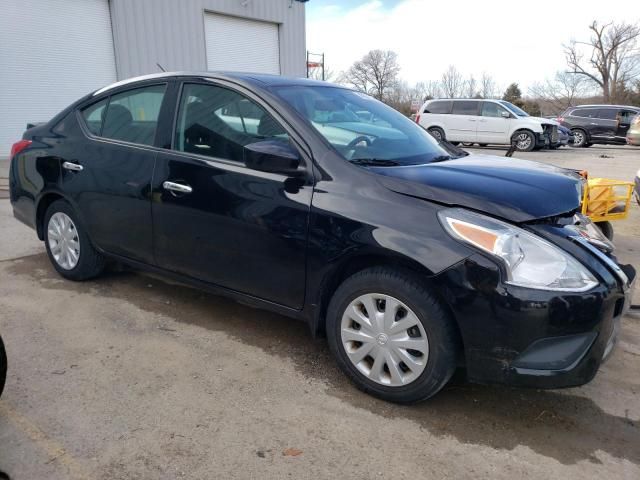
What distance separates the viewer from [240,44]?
54.7 feet

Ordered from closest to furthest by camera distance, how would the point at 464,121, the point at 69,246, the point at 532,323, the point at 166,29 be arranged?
the point at 532,323 < the point at 69,246 < the point at 166,29 < the point at 464,121

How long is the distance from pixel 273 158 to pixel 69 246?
2.29 meters

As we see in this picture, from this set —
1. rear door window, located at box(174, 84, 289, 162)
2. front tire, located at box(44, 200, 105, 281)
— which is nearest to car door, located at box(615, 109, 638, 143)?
rear door window, located at box(174, 84, 289, 162)

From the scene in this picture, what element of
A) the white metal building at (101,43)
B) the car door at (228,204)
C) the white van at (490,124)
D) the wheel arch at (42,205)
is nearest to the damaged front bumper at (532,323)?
Answer: the car door at (228,204)

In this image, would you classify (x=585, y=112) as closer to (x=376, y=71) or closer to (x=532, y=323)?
(x=532, y=323)

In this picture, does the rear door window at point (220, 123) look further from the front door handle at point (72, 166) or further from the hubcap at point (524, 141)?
the hubcap at point (524, 141)

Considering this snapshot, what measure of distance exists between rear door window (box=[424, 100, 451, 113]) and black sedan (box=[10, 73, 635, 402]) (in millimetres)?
15626

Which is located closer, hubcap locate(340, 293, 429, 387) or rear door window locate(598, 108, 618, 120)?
hubcap locate(340, 293, 429, 387)

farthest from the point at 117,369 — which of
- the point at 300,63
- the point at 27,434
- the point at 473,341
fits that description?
the point at 300,63

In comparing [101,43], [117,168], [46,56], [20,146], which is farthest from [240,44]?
[117,168]

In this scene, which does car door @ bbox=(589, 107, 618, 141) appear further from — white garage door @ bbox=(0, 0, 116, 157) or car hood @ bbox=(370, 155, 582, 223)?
car hood @ bbox=(370, 155, 582, 223)

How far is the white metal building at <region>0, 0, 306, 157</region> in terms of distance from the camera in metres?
12.4

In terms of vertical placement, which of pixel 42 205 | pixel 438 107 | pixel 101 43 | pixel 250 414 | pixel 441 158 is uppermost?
pixel 101 43

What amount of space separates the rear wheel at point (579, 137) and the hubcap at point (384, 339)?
21.2 m
